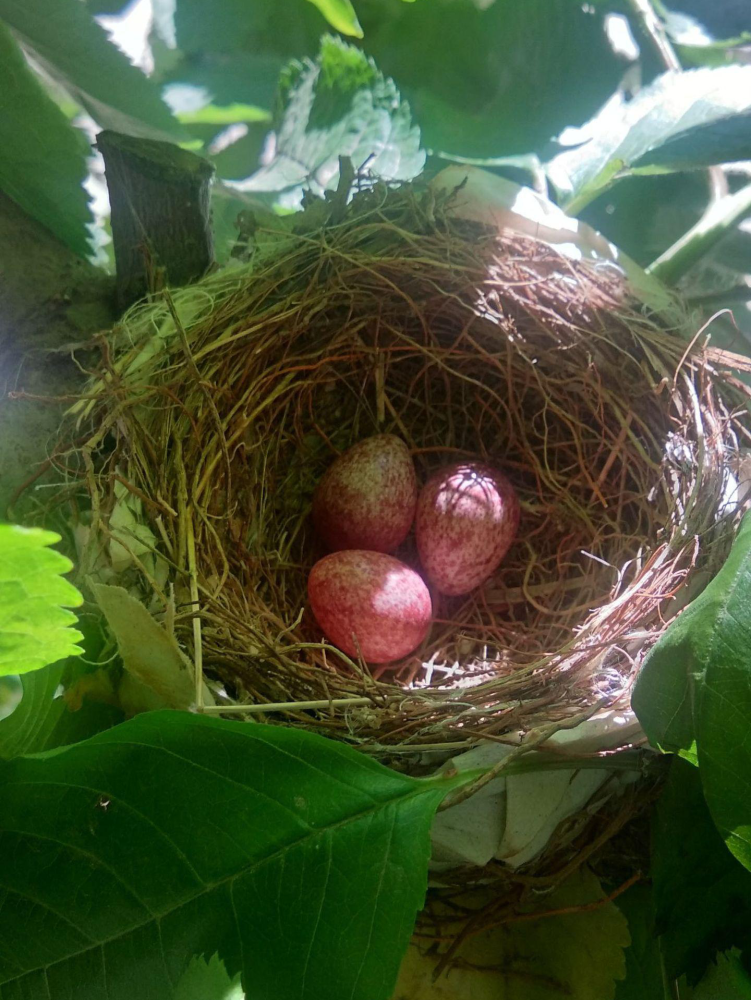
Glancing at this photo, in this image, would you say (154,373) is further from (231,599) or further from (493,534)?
(493,534)

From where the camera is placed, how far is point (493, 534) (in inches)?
37.4

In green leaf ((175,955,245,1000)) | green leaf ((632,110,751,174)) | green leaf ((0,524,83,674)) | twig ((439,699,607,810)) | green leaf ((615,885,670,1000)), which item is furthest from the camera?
green leaf ((632,110,751,174))

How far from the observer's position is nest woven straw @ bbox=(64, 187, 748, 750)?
0.70m

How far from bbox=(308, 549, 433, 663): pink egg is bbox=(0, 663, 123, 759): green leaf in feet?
0.98

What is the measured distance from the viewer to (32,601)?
370 millimetres

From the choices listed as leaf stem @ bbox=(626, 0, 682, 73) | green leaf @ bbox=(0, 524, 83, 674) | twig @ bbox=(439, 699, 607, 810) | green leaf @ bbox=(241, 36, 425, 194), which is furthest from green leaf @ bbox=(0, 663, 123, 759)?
leaf stem @ bbox=(626, 0, 682, 73)

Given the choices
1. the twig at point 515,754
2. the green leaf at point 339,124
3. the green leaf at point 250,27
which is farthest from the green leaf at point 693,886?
the green leaf at point 250,27

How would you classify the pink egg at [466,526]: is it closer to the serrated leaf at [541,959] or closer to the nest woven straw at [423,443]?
the nest woven straw at [423,443]

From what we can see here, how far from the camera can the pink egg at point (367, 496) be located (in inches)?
37.8

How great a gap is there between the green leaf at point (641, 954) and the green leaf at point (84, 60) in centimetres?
96

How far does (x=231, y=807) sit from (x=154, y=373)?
1.54 feet

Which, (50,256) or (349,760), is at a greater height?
(50,256)

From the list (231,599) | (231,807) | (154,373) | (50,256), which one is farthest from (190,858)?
(50,256)

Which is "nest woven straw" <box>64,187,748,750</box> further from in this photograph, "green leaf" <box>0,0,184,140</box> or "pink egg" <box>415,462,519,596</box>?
"green leaf" <box>0,0,184,140</box>
